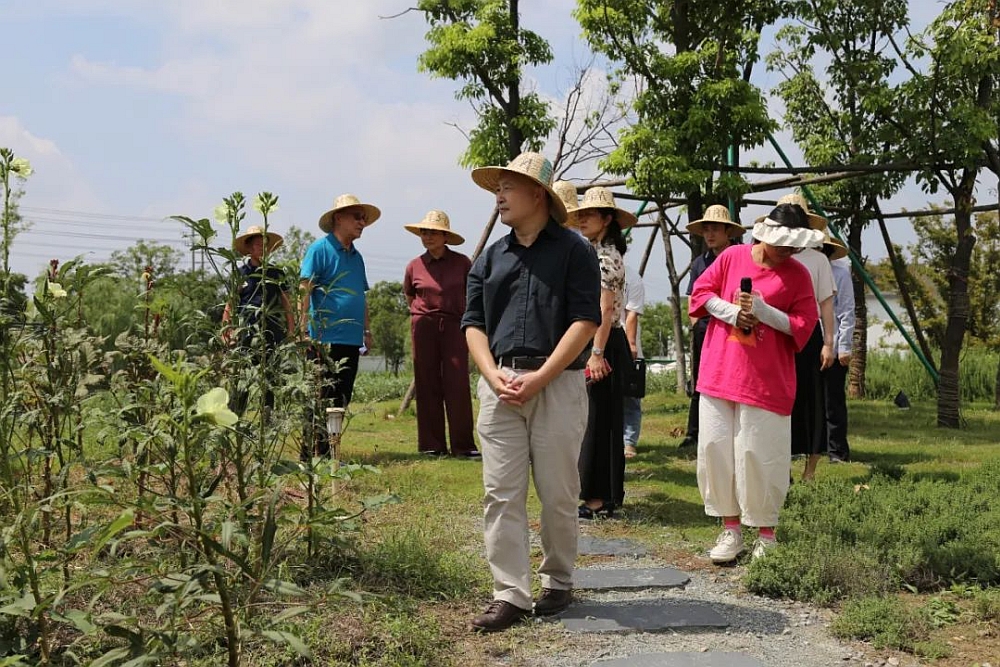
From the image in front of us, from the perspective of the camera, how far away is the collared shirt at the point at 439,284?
894 centimetres

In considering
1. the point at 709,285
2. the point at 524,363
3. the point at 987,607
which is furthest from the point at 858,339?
the point at 524,363

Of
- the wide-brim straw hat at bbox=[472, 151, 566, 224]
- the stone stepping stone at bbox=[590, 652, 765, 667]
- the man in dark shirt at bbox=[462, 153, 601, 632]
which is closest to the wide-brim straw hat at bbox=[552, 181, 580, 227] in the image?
the wide-brim straw hat at bbox=[472, 151, 566, 224]

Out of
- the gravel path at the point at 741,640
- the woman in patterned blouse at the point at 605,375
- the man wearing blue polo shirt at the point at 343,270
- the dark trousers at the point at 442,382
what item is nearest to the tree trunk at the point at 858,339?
the dark trousers at the point at 442,382

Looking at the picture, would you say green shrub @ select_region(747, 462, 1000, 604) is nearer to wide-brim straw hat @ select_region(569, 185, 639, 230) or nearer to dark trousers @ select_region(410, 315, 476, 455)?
wide-brim straw hat @ select_region(569, 185, 639, 230)

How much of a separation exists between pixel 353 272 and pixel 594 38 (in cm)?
577

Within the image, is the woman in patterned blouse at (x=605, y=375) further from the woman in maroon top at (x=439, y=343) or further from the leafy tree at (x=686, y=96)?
the leafy tree at (x=686, y=96)

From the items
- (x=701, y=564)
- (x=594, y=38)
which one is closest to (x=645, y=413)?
(x=594, y=38)

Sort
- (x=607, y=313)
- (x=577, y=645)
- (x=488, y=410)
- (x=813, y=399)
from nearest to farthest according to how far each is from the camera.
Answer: (x=577, y=645), (x=488, y=410), (x=607, y=313), (x=813, y=399)

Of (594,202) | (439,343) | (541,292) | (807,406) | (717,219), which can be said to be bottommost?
(807,406)

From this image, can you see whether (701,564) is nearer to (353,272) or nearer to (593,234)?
(593,234)

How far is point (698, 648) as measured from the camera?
3.96 metres

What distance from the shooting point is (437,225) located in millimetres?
8797

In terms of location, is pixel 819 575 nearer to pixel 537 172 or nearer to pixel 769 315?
pixel 769 315

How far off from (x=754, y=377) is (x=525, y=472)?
1.49 m
